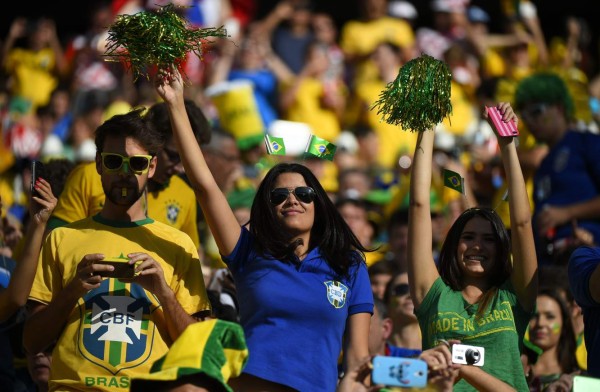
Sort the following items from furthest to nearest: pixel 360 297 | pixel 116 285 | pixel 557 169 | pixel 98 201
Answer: pixel 557 169, pixel 98 201, pixel 360 297, pixel 116 285

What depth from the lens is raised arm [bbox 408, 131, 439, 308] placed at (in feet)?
16.8

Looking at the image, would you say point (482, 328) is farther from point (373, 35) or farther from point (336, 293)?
point (373, 35)

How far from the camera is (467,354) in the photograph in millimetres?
4543

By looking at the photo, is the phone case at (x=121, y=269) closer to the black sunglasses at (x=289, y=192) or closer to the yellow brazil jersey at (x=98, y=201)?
the black sunglasses at (x=289, y=192)

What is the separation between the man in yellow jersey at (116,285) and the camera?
181 inches

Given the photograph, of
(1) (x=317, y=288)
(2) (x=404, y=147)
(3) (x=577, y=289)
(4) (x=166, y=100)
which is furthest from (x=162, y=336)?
(2) (x=404, y=147)

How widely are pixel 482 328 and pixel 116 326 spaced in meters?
1.54

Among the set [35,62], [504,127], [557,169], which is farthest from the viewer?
[35,62]

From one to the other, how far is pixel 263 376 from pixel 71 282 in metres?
0.84

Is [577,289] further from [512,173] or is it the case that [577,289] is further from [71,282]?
[71,282]

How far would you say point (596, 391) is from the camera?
12.7 feet

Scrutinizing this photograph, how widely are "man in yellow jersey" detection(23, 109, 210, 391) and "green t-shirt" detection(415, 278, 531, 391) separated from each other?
0.98 m

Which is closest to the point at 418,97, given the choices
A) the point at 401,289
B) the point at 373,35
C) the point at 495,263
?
the point at 495,263

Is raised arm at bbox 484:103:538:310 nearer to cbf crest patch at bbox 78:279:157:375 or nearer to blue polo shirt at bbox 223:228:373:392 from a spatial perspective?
blue polo shirt at bbox 223:228:373:392
